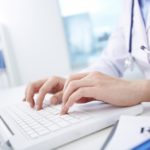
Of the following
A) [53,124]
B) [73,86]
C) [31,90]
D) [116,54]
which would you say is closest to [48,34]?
[116,54]

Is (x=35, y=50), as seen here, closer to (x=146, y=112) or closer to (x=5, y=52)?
(x=5, y=52)

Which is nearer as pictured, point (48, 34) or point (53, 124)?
point (53, 124)

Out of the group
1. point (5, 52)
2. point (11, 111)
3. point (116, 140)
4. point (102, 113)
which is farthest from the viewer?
point (5, 52)

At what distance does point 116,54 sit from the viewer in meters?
1.03

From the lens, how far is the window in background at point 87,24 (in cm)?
221

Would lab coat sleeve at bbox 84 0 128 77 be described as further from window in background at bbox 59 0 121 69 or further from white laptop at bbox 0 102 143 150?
window in background at bbox 59 0 121 69

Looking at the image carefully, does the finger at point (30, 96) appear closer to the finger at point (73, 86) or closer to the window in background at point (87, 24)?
the finger at point (73, 86)

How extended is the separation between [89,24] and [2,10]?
780 mm

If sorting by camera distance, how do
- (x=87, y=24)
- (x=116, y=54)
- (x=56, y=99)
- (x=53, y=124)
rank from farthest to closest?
(x=87, y=24), (x=116, y=54), (x=56, y=99), (x=53, y=124)

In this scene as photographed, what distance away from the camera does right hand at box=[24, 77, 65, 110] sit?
662 millimetres

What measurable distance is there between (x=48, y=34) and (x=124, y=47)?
4.53 feet

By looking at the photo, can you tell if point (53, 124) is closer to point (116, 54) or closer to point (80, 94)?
point (80, 94)

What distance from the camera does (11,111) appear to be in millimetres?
667

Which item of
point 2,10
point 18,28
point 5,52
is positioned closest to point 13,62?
point 5,52
